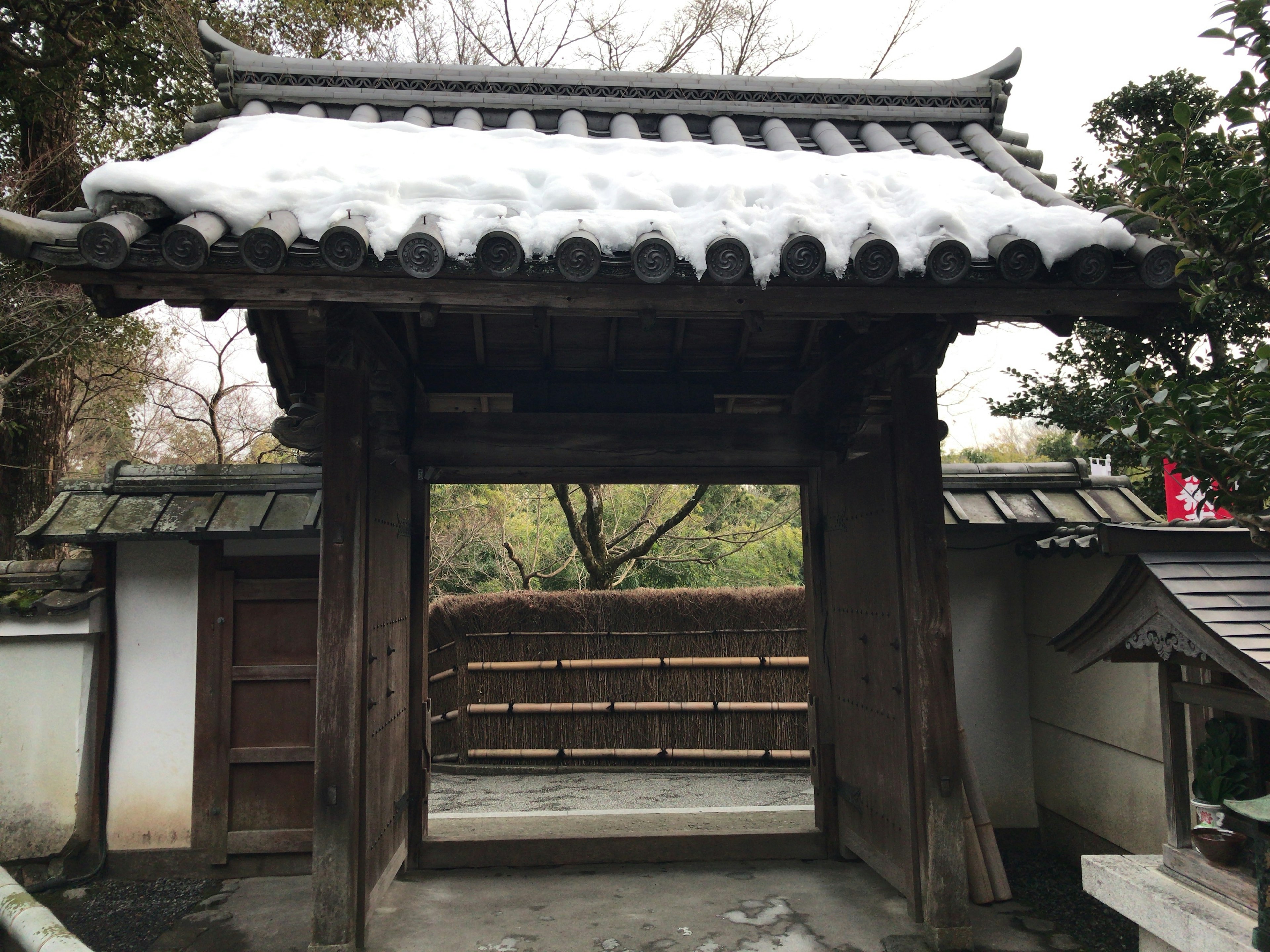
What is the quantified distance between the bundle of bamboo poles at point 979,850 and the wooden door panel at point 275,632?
468 cm

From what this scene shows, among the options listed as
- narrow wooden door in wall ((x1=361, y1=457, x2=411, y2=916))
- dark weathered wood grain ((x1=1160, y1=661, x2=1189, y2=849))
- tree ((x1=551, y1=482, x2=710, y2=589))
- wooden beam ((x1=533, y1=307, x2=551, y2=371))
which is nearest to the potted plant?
dark weathered wood grain ((x1=1160, y1=661, x2=1189, y2=849))

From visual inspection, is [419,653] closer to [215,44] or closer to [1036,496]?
[215,44]

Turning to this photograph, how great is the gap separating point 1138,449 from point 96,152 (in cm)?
1290

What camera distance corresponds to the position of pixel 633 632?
10969mm

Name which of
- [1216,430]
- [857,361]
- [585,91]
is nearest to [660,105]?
[585,91]

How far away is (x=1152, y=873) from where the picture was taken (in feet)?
10.8

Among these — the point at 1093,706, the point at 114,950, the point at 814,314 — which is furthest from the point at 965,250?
the point at 114,950

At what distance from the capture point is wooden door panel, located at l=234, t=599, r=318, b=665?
6.30 meters

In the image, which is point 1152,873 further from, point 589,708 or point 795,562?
point 795,562

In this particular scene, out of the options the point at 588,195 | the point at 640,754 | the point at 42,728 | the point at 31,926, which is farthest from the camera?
the point at 640,754

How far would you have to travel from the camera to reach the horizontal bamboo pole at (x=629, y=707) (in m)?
10.6

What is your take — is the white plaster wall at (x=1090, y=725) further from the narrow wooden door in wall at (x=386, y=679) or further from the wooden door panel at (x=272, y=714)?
the wooden door panel at (x=272, y=714)

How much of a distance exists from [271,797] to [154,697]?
1154 mm

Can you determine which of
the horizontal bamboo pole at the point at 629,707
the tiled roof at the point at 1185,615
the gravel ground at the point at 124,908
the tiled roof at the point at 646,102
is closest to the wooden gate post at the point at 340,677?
the gravel ground at the point at 124,908
